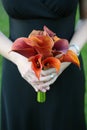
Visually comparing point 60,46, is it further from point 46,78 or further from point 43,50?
point 46,78

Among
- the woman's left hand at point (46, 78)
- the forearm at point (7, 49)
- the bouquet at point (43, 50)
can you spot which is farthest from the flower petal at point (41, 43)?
the forearm at point (7, 49)

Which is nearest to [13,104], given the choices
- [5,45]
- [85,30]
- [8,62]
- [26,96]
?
[26,96]

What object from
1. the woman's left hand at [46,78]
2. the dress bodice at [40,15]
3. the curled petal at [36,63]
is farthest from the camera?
the dress bodice at [40,15]

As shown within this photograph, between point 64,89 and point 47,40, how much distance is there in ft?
2.23

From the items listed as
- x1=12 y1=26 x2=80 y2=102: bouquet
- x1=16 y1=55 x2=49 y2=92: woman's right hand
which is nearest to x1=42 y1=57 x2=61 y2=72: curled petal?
x1=12 y1=26 x2=80 y2=102: bouquet

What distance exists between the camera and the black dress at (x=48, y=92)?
95.9 inches

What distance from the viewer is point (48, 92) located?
2658 millimetres

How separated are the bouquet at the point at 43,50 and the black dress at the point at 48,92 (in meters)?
0.33

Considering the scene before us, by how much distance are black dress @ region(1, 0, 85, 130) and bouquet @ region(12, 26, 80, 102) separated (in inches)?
13.2

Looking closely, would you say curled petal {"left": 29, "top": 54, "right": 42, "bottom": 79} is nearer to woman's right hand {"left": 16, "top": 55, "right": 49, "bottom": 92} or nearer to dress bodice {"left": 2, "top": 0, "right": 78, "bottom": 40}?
woman's right hand {"left": 16, "top": 55, "right": 49, "bottom": 92}

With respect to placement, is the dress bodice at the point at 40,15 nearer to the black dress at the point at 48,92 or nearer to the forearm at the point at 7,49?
the black dress at the point at 48,92

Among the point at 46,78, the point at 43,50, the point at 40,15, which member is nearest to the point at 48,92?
the point at 46,78

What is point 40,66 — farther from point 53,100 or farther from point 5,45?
point 53,100

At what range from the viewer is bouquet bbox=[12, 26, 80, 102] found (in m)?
2.07
